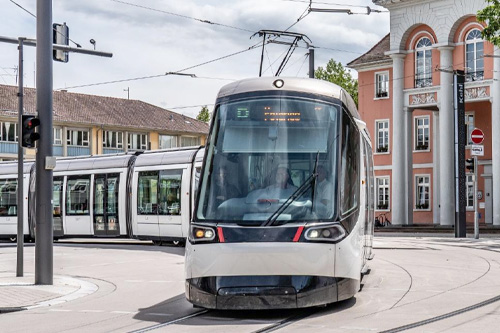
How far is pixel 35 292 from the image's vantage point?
14758 millimetres

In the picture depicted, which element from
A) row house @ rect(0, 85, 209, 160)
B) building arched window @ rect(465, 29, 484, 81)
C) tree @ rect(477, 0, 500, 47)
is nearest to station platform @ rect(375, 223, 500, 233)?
building arched window @ rect(465, 29, 484, 81)

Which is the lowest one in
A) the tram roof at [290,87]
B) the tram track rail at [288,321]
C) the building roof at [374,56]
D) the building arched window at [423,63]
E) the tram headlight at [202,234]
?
the tram track rail at [288,321]

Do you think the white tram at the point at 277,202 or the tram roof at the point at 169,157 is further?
the tram roof at the point at 169,157

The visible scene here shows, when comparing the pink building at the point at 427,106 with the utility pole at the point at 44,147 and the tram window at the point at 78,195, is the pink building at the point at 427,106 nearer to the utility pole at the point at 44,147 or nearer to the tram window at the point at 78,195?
the tram window at the point at 78,195

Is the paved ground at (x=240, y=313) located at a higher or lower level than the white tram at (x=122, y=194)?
lower

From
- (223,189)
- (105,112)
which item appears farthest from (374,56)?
(223,189)

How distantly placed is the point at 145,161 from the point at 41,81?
1350 centimetres

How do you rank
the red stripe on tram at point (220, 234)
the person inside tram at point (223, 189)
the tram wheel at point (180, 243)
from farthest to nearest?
1. the tram wheel at point (180, 243)
2. the person inside tram at point (223, 189)
3. the red stripe on tram at point (220, 234)

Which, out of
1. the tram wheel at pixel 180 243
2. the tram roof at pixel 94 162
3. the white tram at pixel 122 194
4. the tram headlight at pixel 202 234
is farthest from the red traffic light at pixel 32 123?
the tram roof at pixel 94 162

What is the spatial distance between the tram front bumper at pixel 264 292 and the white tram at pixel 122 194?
15710 millimetres

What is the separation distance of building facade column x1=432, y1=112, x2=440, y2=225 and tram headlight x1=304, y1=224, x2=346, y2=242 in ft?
137

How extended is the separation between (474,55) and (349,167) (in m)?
38.3

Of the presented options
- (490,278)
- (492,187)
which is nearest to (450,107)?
(492,187)

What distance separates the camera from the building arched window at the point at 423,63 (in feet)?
166
